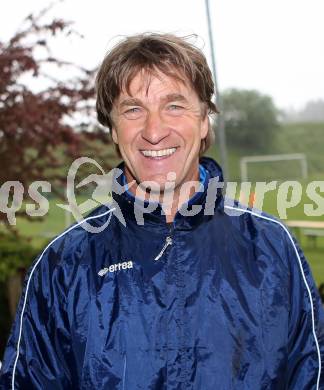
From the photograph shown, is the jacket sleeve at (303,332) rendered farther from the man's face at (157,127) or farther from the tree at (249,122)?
the tree at (249,122)

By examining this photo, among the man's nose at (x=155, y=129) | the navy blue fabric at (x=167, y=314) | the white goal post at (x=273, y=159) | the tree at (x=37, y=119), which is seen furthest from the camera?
the white goal post at (x=273, y=159)

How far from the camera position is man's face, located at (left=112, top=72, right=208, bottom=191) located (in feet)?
4.96

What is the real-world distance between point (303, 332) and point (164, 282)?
0.35 m

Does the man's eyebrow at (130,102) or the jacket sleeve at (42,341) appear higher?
the man's eyebrow at (130,102)

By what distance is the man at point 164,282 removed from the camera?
140 cm

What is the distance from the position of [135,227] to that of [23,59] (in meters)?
2.47

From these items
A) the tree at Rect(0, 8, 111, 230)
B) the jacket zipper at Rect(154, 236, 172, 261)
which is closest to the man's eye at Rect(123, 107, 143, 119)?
the jacket zipper at Rect(154, 236, 172, 261)

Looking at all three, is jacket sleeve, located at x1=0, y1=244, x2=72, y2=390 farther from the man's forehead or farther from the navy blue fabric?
the man's forehead

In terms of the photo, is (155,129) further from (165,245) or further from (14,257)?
(14,257)

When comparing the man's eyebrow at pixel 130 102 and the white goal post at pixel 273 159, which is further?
the white goal post at pixel 273 159

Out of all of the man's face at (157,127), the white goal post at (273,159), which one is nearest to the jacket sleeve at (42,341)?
the man's face at (157,127)

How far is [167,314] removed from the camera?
4.63 ft

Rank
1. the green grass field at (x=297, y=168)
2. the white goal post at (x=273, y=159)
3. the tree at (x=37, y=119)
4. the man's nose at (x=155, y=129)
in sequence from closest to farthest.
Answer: the man's nose at (x=155, y=129)
the tree at (x=37, y=119)
the green grass field at (x=297, y=168)
the white goal post at (x=273, y=159)

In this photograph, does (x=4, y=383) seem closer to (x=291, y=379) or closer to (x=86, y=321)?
(x=86, y=321)
